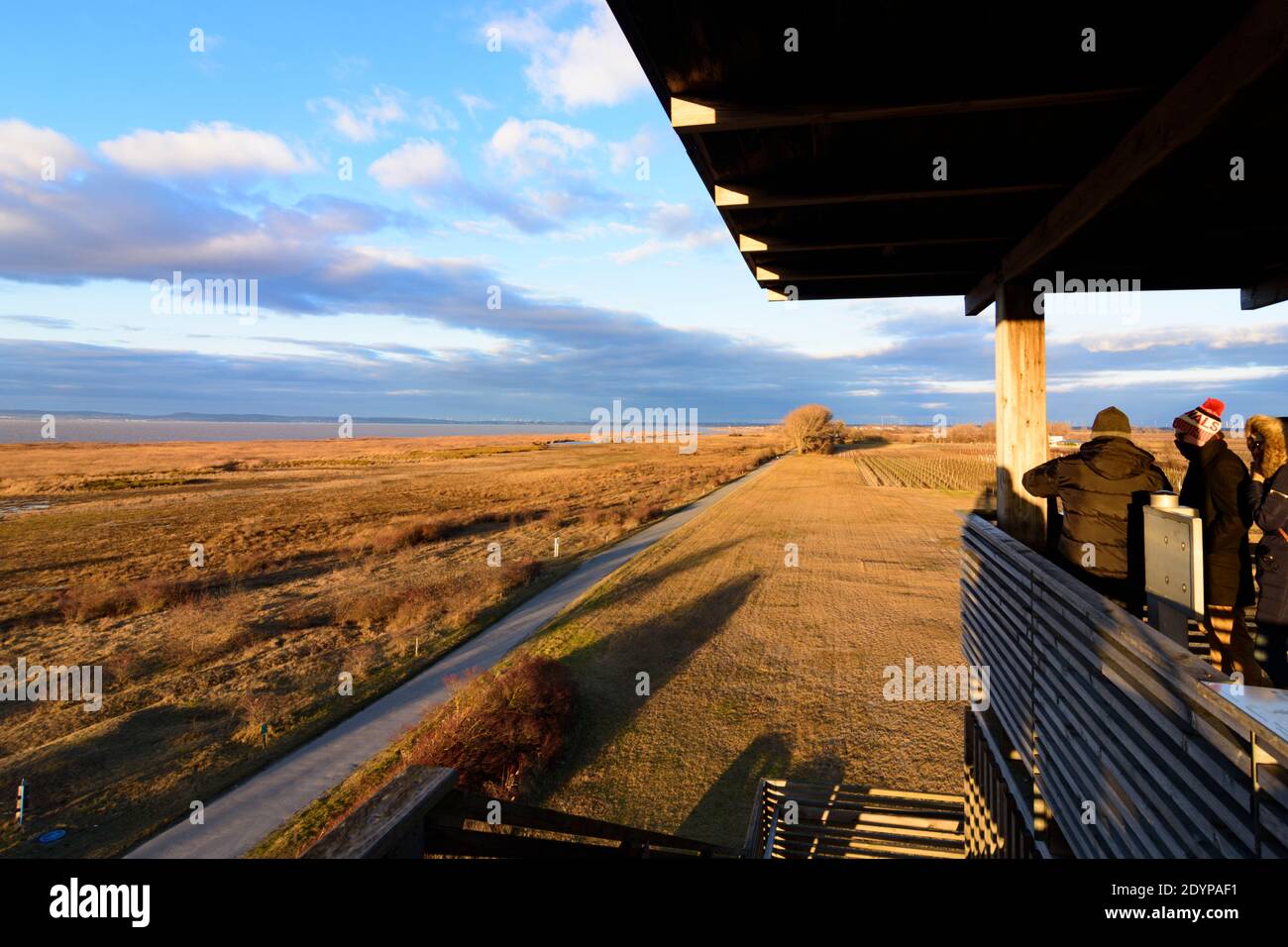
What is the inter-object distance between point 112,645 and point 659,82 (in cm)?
1812

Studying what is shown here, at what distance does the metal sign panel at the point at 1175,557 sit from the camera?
256 centimetres

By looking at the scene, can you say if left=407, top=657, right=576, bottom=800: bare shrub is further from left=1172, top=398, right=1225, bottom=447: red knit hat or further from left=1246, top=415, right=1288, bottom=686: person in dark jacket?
left=1172, top=398, right=1225, bottom=447: red knit hat

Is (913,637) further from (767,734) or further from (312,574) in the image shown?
(312,574)

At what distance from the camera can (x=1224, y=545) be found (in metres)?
3.39

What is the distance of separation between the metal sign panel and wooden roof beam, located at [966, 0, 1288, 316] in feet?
5.10

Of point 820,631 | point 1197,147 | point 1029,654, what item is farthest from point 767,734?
point 1197,147

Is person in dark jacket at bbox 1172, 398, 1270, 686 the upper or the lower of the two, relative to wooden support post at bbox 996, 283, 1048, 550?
lower

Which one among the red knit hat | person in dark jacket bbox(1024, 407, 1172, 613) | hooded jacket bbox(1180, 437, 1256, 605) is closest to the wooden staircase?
person in dark jacket bbox(1024, 407, 1172, 613)

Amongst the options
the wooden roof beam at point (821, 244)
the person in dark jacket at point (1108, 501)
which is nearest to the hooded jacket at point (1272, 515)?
the person in dark jacket at point (1108, 501)

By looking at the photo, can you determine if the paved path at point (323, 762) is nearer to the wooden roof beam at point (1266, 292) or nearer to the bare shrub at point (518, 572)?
the bare shrub at point (518, 572)

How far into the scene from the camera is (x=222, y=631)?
591 inches

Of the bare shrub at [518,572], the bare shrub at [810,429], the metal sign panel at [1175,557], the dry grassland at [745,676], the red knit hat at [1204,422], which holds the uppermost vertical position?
the bare shrub at [810,429]

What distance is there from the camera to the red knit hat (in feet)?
11.4

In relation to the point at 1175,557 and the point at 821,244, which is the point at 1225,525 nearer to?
the point at 1175,557
